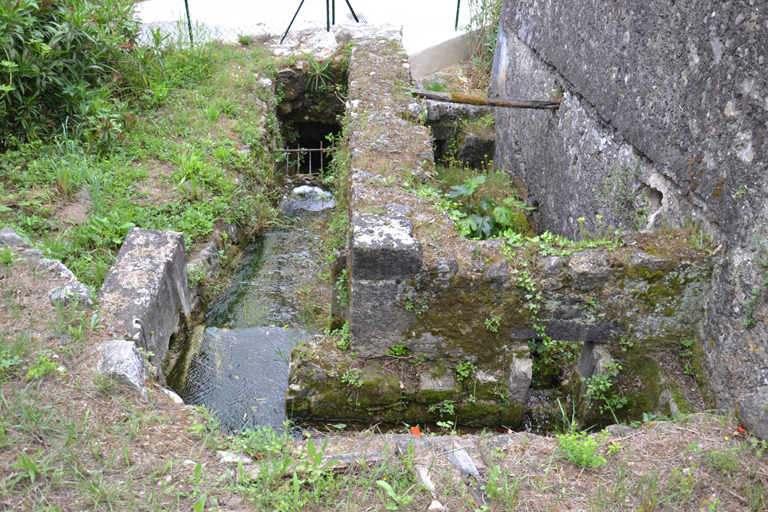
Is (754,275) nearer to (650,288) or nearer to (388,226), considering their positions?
(650,288)

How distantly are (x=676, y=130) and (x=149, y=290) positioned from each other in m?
3.70

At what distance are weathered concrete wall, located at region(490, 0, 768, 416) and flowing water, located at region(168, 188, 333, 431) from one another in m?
2.74

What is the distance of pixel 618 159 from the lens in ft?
13.1

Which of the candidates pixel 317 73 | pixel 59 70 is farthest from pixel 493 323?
pixel 317 73

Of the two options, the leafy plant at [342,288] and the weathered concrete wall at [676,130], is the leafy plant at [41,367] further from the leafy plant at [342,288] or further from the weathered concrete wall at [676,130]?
the weathered concrete wall at [676,130]

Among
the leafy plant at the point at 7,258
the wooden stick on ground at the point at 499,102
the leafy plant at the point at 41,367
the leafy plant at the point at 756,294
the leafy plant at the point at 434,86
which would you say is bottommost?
the leafy plant at the point at 41,367

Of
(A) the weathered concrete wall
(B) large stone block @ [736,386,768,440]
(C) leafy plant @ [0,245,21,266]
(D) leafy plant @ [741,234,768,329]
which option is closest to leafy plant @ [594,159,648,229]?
(A) the weathered concrete wall

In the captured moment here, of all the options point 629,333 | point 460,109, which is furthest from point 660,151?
point 460,109

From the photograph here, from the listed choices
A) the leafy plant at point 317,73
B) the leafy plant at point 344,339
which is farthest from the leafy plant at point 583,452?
the leafy plant at point 317,73

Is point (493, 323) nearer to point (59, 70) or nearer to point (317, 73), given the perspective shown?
point (59, 70)

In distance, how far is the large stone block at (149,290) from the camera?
3.34 meters

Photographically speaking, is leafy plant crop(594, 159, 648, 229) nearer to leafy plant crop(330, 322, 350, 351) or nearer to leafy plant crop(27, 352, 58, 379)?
leafy plant crop(330, 322, 350, 351)

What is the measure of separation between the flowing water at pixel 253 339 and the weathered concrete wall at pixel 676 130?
108 inches

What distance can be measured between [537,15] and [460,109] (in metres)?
1.88
